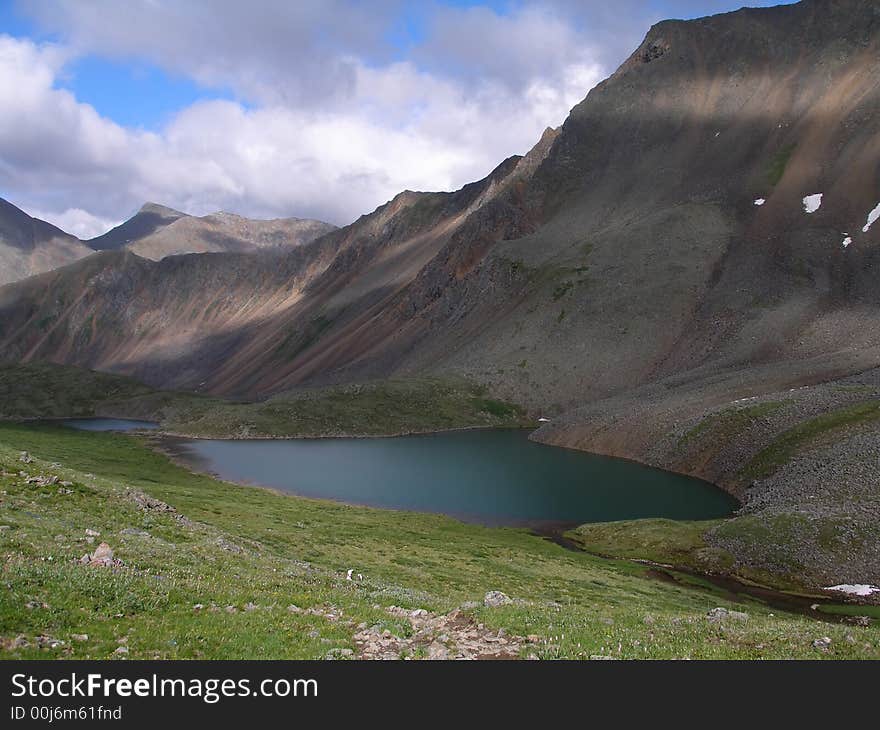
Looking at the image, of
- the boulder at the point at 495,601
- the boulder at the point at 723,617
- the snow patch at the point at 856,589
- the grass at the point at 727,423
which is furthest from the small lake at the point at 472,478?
the boulder at the point at 495,601

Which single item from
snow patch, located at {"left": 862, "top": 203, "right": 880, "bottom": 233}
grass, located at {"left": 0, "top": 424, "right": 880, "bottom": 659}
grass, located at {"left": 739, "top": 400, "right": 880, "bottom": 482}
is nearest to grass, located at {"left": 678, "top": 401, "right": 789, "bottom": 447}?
grass, located at {"left": 739, "top": 400, "right": 880, "bottom": 482}

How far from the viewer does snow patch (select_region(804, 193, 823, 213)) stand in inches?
6683

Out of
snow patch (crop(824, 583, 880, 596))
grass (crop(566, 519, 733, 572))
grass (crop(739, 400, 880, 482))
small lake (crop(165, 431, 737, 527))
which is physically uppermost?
grass (crop(739, 400, 880, 482))

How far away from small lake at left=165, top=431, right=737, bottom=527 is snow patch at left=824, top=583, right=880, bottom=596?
24582mm

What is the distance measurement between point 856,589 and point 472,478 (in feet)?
187

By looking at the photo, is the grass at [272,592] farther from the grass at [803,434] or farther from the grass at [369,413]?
Result: the grass at [369,413]

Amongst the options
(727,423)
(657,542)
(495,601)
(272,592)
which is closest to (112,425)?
(727,423)

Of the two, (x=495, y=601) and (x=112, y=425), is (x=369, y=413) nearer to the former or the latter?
(x=112, y=425)

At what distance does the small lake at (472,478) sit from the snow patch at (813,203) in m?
101

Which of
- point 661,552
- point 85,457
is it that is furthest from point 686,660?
point 85,457

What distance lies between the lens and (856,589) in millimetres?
48656

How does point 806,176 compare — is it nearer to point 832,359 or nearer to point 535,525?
point 832,359

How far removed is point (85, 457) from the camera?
93.8 meters

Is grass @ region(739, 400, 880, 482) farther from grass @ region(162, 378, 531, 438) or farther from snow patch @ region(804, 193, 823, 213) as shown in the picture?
snow patch @ region(804, 193, 823, 213)
